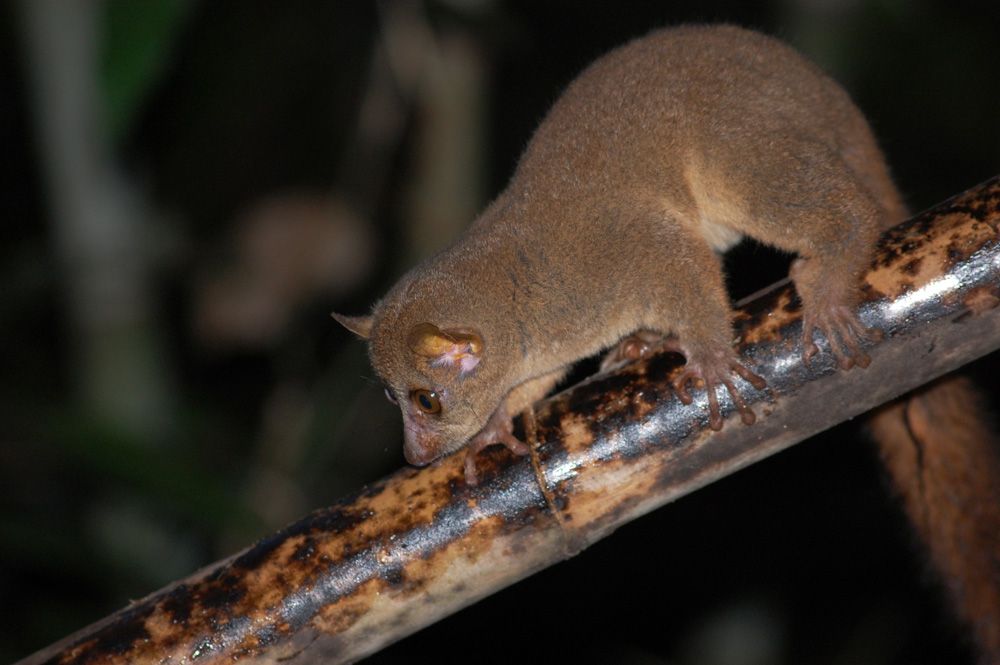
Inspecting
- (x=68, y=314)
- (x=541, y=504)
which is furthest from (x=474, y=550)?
(x=68, y=314)

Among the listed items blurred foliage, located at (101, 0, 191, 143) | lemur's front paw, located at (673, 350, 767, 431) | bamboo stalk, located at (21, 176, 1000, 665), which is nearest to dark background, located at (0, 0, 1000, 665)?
blurred foliage, located at (101, 0, 191, 143)

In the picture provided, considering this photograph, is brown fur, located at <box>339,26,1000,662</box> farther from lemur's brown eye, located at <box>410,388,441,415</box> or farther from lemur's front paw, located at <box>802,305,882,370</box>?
lemur's front paw, located at <box>802,305,882,370</box>

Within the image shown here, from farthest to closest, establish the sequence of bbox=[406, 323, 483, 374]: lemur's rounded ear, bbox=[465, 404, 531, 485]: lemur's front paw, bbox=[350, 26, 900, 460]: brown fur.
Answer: bbox=[350, 26, 900, 460]: brown fur < bbox=[406, 323, 483, 374]: lemur's rounded ear < bbox=[465, 404, 531, 485]: lemur's front paw

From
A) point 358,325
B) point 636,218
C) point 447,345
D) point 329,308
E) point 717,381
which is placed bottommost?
point 717,381

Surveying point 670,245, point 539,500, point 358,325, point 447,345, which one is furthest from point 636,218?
point 539,500

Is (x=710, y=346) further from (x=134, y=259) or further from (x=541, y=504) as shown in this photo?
(x=134, y=259)

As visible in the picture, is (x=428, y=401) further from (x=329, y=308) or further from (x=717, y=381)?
(x=329, y=308)

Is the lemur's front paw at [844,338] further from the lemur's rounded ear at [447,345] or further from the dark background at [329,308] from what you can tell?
the dark background at [329,308]
